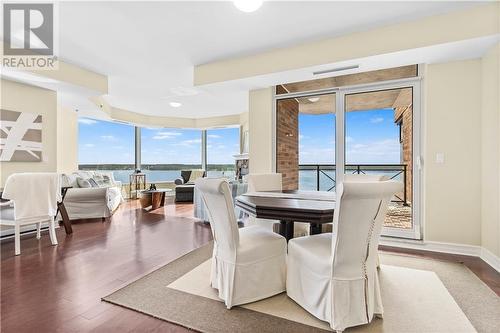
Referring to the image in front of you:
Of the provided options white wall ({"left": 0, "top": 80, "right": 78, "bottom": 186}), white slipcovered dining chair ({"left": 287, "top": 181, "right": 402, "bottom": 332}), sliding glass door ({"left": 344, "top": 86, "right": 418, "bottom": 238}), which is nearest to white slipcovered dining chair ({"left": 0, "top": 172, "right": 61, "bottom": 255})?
white wall ({"left": 0, "top": 80, "right": 78, "bottom": 186})

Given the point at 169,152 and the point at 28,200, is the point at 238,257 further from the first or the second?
the point at 169,152

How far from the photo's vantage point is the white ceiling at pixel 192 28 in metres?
2.42

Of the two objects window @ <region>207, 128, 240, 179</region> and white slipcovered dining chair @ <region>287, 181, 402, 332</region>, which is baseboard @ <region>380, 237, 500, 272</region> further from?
window @ <region>207, 128, 240, 179</region>

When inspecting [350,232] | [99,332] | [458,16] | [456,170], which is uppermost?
[458,16]

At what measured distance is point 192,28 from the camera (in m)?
2.78

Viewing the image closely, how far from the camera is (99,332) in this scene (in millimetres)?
1573

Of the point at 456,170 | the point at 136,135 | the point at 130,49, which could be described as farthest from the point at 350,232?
the point at 136,135

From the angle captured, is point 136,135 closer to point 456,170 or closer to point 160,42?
point 160,42

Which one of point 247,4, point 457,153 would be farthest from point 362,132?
point 247,4

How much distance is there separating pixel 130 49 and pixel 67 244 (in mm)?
2727

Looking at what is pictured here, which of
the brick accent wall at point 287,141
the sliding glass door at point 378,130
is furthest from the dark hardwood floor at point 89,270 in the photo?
the brick accent wall at point 287,141

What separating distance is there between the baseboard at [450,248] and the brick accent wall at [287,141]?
174cm

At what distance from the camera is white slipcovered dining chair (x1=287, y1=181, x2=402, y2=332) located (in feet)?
4.85

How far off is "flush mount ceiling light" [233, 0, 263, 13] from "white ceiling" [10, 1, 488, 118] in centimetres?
16
